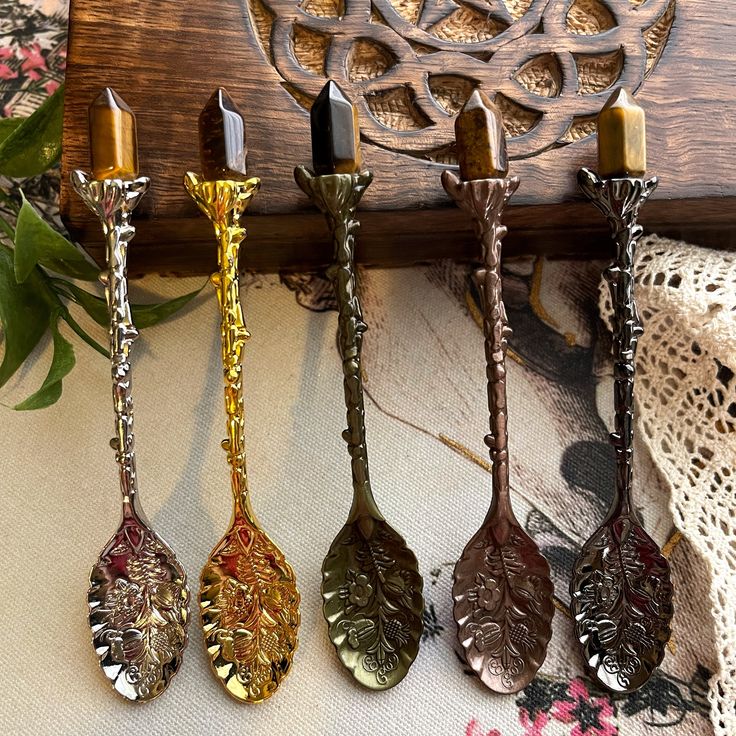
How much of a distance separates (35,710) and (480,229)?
1.67 feet

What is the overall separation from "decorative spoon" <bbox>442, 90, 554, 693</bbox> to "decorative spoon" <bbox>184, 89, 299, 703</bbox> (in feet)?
0.47

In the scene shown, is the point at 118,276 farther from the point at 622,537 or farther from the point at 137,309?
the point at 622,537

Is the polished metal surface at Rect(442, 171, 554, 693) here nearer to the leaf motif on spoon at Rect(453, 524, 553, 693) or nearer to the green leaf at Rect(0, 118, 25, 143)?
the leaf motif on spoon at Rect(453, 524, 553, 693)

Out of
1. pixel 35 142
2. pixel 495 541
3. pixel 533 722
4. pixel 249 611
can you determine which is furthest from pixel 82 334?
pixel 533 722

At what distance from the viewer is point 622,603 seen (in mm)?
601

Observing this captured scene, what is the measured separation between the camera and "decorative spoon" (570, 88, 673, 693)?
22.6 inches

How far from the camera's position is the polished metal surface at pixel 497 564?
22.3 inches

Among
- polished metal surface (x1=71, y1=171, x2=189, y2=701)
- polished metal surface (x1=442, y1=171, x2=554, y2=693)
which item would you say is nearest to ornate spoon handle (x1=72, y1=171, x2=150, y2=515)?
polished metal surface (x1=71, y1=171, x2=189, y2=701)

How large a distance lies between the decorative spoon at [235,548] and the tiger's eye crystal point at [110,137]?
0.05 metres

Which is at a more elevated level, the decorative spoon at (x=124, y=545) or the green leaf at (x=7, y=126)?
the green leaf at (x=7, y=126)

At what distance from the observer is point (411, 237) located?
0.66 m

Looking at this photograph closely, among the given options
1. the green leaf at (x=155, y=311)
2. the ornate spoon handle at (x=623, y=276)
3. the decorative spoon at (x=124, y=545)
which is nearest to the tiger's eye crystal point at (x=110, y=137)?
the decorative spoon at (x=124, y=545)

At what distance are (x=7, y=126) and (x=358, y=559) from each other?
0.47 metres

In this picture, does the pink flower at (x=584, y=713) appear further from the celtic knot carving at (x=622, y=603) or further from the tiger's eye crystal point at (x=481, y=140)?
the tiger's eye crystal point at (x=481, y=140)
